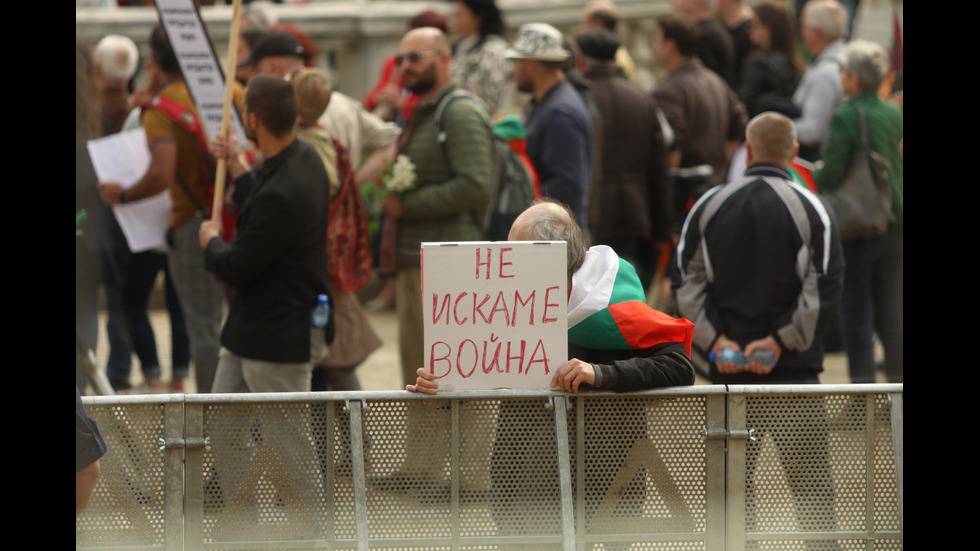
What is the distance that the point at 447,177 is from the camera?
21.4 ft

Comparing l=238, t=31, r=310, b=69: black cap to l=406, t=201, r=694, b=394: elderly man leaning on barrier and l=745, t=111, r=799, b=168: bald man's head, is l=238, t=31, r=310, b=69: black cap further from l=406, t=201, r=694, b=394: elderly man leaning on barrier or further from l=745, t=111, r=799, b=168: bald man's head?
l=406, t=201, r=694, b=394: elderly man leaning on barrier

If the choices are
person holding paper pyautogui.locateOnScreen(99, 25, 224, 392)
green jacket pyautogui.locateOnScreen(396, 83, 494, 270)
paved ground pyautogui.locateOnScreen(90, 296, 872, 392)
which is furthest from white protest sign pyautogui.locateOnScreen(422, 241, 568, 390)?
paved ground pyautogui.locateOnScreen(90, 296, 872, 392)

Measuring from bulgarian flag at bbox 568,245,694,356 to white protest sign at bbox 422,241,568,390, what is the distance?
30 centimetres

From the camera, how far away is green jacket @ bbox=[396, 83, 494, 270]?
20.9 feet

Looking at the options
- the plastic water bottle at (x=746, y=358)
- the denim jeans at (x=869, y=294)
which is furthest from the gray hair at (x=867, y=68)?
the plastic water bottle at (x=746, y=358)

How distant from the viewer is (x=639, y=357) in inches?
157

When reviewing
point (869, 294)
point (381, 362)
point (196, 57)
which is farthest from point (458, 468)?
point (381, 362)

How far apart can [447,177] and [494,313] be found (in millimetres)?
2857

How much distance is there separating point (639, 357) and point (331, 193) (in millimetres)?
2455

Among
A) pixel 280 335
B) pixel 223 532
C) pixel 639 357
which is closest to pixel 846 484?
pixel 639 357

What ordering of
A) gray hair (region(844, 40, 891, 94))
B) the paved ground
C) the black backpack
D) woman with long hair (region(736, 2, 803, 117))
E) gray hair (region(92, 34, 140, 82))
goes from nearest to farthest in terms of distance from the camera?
the black backpack → gray hair (region(844, 40, 891, 94)) → gray hair (region(92, 34, 140, 82)) → the paved ground → woman with long hair (region(736, 2, 803, 117))

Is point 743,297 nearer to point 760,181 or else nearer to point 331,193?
point 760,181

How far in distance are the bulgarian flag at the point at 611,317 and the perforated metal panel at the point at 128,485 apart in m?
1.34

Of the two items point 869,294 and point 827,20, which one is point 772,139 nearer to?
point 869,294
